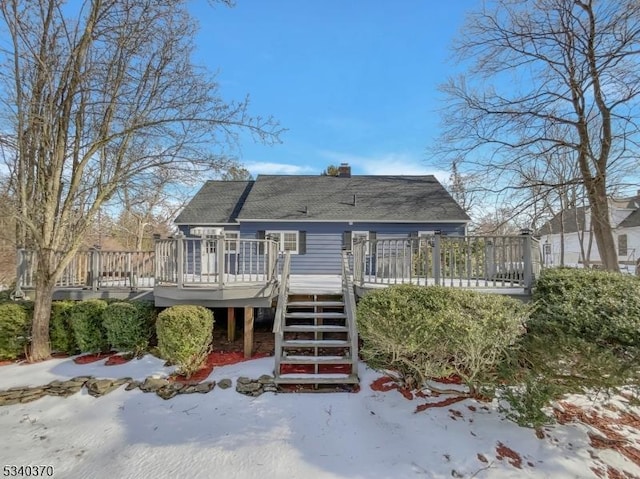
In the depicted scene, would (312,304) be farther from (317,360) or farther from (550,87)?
(550,87)

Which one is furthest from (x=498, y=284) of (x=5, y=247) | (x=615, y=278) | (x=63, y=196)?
(x=5, y=247)

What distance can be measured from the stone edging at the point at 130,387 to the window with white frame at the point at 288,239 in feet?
24.6

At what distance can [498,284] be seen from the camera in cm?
593

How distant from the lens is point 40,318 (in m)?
6.20

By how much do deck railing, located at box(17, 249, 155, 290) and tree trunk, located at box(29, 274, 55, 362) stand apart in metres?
0.85

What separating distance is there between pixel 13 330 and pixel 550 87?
12796 millimetres

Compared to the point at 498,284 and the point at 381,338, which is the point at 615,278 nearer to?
the point at 498,284

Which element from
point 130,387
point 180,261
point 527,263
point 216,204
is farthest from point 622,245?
point 130,387

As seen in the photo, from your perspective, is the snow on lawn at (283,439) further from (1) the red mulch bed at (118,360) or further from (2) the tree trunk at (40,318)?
(2) the tree trunk at (40,318)

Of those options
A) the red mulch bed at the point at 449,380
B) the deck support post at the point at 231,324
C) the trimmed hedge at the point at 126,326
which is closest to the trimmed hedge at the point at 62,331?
the trimmed hedge at the point at 126,326

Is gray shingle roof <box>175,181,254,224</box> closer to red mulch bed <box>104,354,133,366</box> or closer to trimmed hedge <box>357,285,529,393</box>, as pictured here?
red mulch bed <box>104,354,133,366</box>

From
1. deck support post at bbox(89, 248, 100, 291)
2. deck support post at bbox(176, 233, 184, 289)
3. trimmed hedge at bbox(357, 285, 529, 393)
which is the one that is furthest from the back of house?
trimmed hedge at bbox(357, 285, 529, 393)

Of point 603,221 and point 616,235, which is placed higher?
point 616,235

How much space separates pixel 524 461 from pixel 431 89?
985cm
